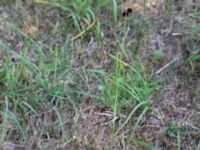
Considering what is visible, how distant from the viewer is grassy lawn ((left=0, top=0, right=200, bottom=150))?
2178 millimetres

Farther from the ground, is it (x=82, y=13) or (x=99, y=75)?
(x=82, y=13)

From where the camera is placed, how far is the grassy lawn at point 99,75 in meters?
2.18

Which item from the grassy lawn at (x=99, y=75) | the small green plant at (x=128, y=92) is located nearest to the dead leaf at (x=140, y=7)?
the grassy lawn at (x=99, y=75)

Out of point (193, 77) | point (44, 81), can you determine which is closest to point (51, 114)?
point (44, 81)

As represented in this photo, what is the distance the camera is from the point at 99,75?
2.38 meters

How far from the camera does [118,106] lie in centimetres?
221

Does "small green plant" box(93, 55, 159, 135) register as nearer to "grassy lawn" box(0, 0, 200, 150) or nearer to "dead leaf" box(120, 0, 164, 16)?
"grassy lawn" box(0, 0, 200, 150)

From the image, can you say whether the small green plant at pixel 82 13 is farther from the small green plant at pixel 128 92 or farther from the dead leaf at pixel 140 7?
the small green plant at pixel 128 92

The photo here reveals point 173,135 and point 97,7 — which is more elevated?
point 97,7

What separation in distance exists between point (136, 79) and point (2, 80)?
0.70 meters

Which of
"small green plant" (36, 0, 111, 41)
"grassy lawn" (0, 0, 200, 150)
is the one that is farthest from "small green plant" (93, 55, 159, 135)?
"small green plant" (36, 0, 111, 41)

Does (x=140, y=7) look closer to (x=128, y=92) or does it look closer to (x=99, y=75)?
(x=99, y=75)

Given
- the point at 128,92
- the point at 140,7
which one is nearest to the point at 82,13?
the point at 140,7

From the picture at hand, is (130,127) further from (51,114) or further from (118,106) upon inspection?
(51,114)
